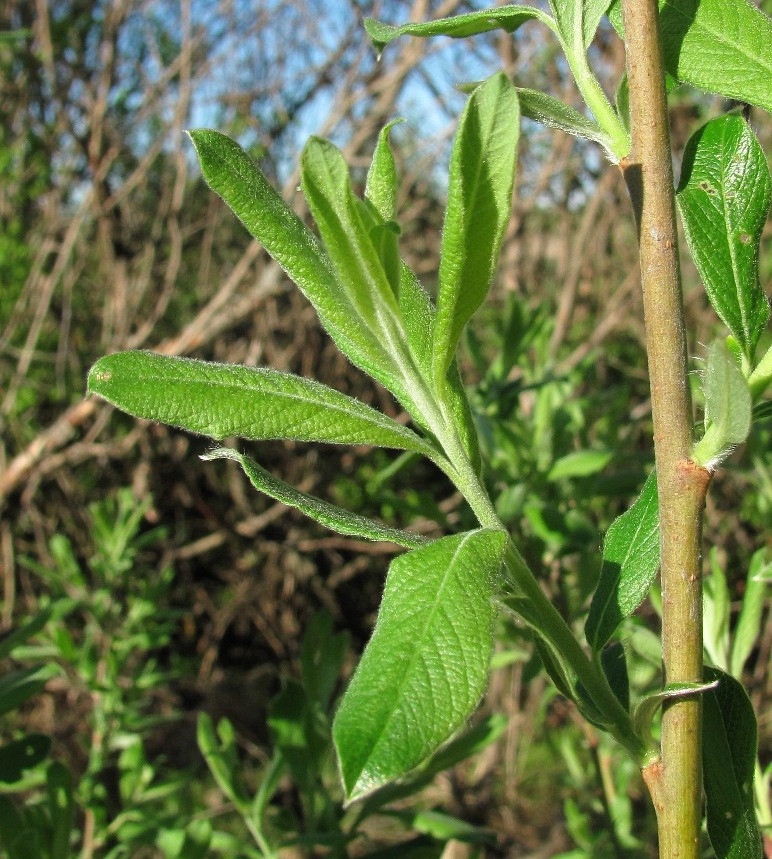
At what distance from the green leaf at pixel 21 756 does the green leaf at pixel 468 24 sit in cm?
104

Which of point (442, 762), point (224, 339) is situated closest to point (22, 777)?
point (442, 762)

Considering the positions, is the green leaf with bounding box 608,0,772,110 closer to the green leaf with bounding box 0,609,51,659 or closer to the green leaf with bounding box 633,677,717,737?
the green leaf with bounding box 633,677,717,737

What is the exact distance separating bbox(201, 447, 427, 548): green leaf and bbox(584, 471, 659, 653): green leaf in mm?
154

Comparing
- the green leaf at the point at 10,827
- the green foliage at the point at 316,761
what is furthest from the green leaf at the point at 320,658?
the green leaf at the point at 10,827

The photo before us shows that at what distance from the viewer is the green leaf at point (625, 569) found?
66 cm

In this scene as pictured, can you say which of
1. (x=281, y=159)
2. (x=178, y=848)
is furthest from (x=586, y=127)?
(x=281, y=159)

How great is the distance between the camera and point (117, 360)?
60 centimetres

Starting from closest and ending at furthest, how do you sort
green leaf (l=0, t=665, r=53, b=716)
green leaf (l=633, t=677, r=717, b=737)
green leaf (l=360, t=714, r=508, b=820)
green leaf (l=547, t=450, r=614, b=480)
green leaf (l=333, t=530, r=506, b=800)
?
1. green leaf (l=333, t=530, r=506, b=800)
2. green leaf (l=633, t=677, r=717, b=737)
3. green leaf (l=0, t=665, r=53, b=716)
4. green leaf (l=360, t=714, r=508, b=820)
5. green leaf (l=547, t=450, r=614, b=480)

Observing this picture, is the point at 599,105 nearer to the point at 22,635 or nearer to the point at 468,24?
the point at 468,24

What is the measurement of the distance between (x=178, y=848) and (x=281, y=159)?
9.88 feet

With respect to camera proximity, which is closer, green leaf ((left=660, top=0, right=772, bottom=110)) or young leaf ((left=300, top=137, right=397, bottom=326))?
young leaf ((left=300, top=137, right=397, bottom=326))

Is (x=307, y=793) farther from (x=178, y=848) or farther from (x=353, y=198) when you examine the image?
(x=353, y=198)

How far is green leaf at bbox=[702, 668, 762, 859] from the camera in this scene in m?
0.62

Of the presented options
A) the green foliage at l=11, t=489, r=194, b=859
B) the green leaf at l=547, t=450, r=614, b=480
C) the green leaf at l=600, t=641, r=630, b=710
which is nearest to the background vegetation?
the green foliage at l=11, t=489, r=194, b=859
